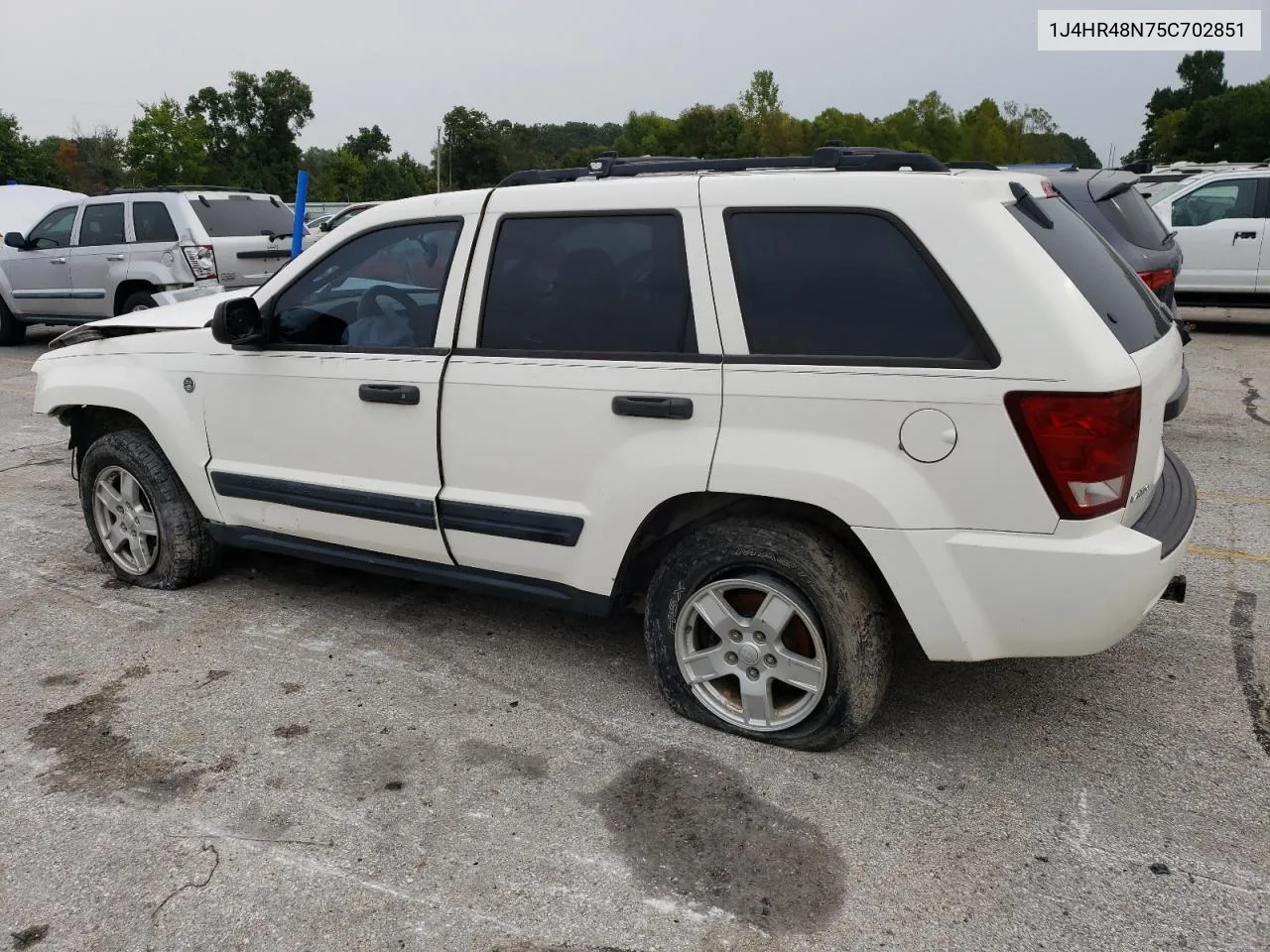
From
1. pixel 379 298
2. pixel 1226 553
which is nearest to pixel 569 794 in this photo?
pixel 379 298

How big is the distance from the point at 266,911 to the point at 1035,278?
258 centimetres

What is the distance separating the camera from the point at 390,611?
451 cm

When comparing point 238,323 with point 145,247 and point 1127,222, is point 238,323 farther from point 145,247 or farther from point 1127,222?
point 145,247

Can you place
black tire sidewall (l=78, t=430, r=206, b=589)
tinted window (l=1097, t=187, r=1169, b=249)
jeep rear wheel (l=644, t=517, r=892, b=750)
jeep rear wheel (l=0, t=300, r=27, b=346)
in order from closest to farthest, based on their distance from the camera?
jeep rear wheel (l=644, t=517, r=892, b=750), black tire sidewall (l=78, t=430, r=206, b=589), tinted window (l=1097, t=187, r=1169, b=249), jeep rear wheel (l=0, t=300, r=27, b=346)

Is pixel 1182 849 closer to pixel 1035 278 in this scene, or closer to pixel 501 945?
pixel 1035 278

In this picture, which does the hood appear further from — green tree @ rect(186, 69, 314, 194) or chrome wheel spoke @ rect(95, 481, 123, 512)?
green tree @ rect(186, 69, 314, 194)

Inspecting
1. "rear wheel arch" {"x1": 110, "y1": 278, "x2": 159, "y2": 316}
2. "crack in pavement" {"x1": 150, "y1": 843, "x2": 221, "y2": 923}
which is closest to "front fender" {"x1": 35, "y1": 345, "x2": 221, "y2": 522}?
"crack in pavement" {"x1": 150, "y1": 843, "x2": 221, "y2": 923}

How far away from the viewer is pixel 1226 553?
504 centimetres

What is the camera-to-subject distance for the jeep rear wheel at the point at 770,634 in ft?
10.2

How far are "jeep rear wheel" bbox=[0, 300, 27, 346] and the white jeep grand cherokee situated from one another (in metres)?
11.3

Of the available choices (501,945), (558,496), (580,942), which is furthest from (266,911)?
(558,496)

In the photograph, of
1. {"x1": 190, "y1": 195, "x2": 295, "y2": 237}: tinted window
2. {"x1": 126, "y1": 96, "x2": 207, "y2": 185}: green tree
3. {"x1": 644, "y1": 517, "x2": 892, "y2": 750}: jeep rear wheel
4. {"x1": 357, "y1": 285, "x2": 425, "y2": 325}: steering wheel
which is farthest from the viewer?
{"x1": 126, "y1": 96, "x2": 207, "y2": 185}: green tree

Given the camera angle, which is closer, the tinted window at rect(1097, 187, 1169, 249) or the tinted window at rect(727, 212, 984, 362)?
the tinted window at rect(727, 212, 984, 362)

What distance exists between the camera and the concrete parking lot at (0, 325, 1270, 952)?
8.41ft
